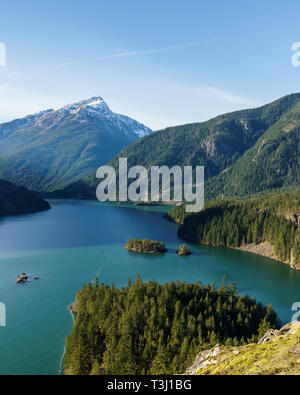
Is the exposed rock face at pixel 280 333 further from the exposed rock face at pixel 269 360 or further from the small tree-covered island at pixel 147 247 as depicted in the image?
the small tree-covered island at pixel 147 247

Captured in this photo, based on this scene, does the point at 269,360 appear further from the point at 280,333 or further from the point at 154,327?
the point at 154,327

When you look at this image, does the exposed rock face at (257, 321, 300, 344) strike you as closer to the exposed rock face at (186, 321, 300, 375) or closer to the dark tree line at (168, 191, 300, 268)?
the exposed rock face at (186, 321, 300, 375)

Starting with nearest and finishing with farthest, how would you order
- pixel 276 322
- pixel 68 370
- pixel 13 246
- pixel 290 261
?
pixel 68 370, pixel 276 322, pixel 290 261, pixel 13 246

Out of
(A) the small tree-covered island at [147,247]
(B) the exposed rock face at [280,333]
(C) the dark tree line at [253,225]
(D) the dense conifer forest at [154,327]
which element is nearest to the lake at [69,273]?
(A) the small tree-covered island at [147,247]

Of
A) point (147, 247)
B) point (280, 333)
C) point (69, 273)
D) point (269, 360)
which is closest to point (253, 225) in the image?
point (147, 247)

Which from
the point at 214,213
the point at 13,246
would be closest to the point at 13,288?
the point at 13,246
